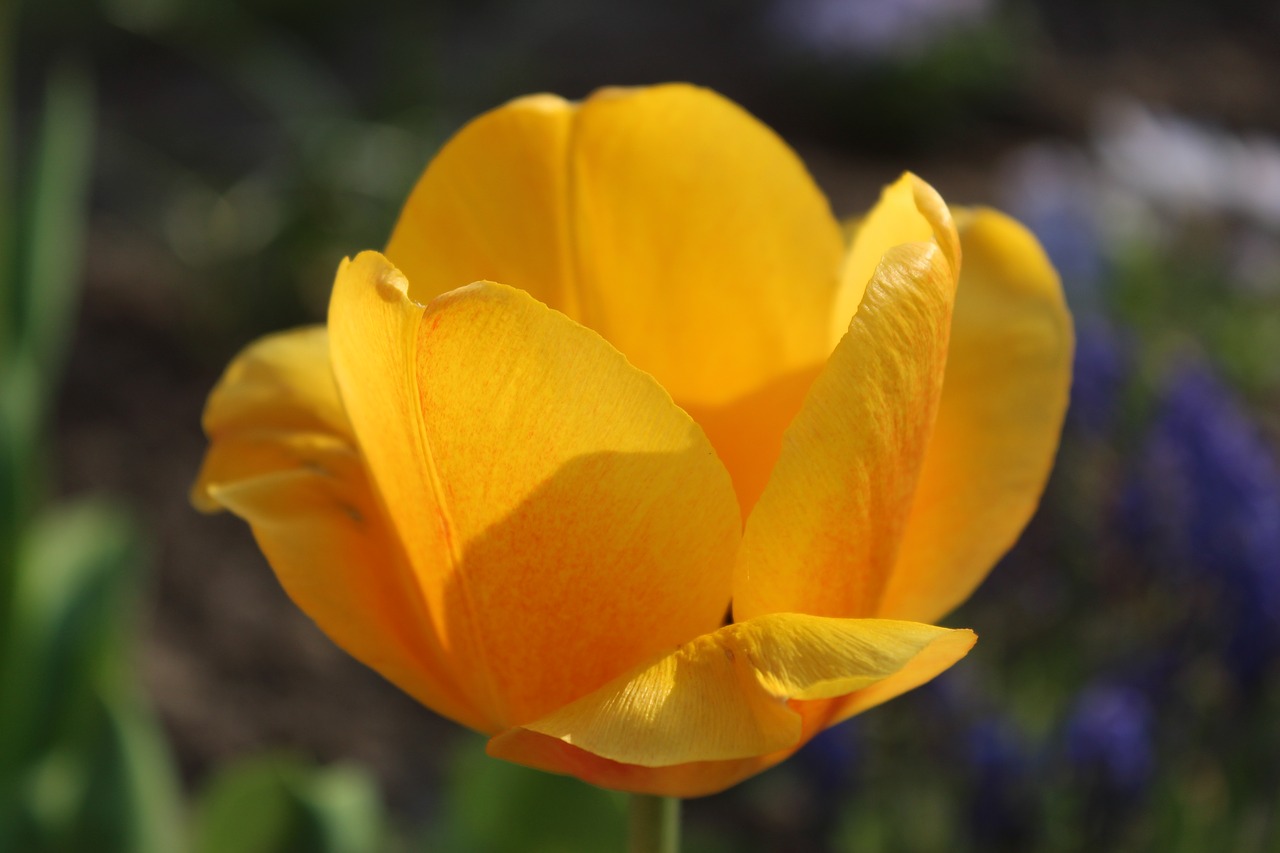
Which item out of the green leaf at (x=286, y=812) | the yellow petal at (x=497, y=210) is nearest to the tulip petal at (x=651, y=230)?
the yellow petal at (x=497, y=210)

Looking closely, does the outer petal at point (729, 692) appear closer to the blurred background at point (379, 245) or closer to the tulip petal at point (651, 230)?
the tulip petal at point (651, 230)

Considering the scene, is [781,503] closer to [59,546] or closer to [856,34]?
[59,546]

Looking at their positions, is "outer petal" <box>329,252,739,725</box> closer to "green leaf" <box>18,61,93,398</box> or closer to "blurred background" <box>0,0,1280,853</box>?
"blurred background" <box>0,0,1280,853</box>

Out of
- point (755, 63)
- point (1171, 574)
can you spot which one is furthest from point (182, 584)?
point (755, 63)

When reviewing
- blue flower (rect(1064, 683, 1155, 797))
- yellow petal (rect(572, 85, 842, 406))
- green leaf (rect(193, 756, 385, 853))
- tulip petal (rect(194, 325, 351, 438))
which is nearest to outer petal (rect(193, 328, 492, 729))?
tulip petal (rect(194, 325, 351, 438))

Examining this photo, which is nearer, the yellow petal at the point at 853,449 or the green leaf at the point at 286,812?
the yellow petal at the point at 853,449

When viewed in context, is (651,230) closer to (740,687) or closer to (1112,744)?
(740,687)
